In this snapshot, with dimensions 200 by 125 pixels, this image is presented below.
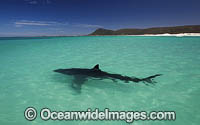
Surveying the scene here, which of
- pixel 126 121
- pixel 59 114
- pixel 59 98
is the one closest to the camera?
pixel 126 121

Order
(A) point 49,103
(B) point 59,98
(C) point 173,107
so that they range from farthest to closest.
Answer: (B) point 59,98
(A) point 49,103
(C) point 173,107

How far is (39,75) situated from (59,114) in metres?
5.20

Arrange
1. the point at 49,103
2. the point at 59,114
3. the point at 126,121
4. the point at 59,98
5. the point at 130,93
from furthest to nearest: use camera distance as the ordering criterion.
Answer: the point at 130,93, the point at 59,98, the point at 49,103, the point at 59,114, the point at 126,121

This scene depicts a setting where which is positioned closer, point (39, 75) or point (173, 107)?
point (173, 107)

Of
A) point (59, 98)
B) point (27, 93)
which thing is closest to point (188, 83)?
point (59, 98)

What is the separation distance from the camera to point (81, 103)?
18.3 ft

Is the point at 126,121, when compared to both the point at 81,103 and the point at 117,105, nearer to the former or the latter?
the point at 117,105

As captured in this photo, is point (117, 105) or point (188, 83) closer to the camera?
point (117, 105)

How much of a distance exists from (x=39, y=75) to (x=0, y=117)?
4.73 metres

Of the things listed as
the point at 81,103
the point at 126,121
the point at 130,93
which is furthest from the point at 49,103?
the point at 130,93

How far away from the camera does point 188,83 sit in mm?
7508

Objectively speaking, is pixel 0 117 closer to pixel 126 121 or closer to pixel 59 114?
pixel 59 114

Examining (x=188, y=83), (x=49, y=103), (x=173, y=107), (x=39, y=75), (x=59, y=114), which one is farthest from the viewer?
(x=39, y=75)

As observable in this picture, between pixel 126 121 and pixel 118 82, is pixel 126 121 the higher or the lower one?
the lower one
